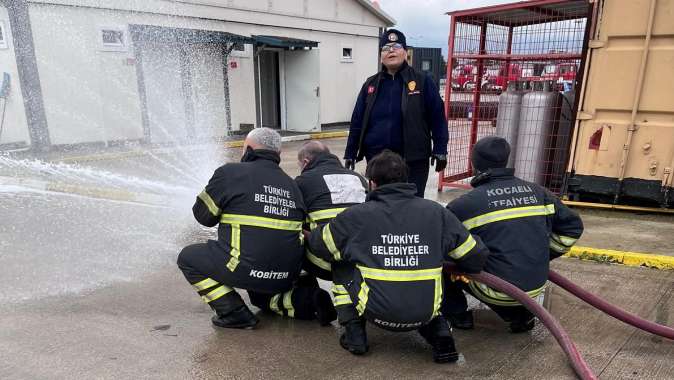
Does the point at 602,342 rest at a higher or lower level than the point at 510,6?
lower

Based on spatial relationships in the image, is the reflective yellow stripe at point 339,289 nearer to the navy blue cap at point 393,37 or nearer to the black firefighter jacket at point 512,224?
the black firefighter jacket at point 512,224

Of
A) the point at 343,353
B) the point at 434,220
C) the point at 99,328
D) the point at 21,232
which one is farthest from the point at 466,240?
the point at 21,232

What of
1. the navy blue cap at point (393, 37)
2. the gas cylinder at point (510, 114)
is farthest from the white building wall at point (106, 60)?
the navy blue cap at point (393, 37)

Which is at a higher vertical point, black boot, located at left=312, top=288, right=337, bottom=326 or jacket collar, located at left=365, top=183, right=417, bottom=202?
jacket collar, located at left=365, top=183, right=417, bottom=202

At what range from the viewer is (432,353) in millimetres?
2965

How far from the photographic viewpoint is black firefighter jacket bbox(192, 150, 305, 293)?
3.06 meters

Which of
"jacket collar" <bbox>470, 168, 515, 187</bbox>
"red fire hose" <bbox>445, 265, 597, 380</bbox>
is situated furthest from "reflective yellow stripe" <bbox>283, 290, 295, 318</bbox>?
"jacket collar" <bbox>470, 168, 515, 187</bbox>

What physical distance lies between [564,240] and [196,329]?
2.50 meters

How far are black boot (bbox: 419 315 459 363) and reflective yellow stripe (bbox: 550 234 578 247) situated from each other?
0.98 meters

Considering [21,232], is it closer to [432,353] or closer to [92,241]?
[92,241]

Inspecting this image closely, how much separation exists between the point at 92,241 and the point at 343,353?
10.9ft

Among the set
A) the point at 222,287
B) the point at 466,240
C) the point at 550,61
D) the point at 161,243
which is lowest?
the point at 161,243

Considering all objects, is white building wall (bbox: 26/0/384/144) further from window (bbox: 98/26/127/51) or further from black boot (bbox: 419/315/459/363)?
black boot (bbox: 419/315/459/363)

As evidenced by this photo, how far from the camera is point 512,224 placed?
2.93 m
